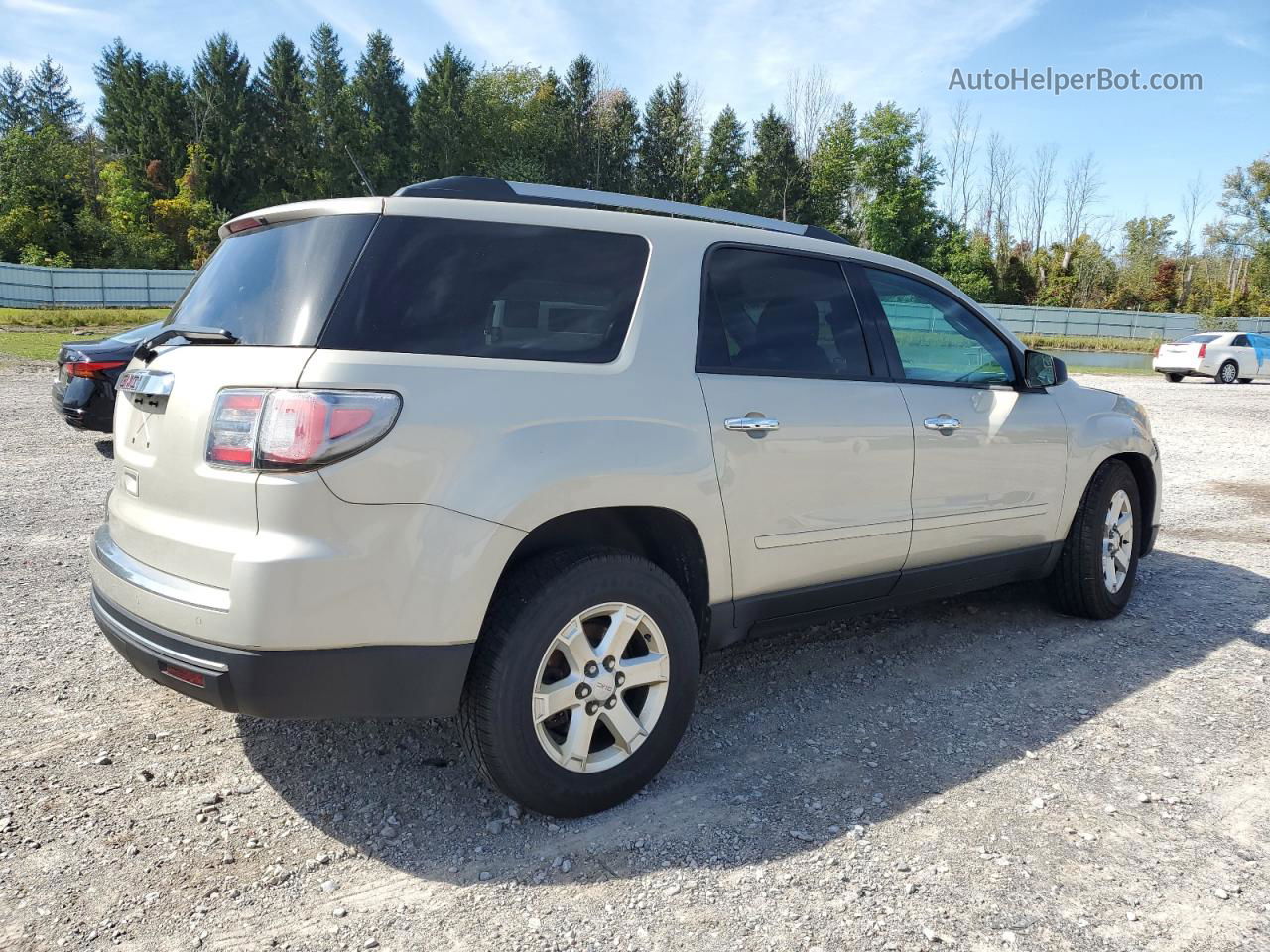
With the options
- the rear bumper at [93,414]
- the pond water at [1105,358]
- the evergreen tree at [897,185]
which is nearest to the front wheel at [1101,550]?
the rear bumper at [93,414]

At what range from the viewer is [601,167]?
71812 millimetres

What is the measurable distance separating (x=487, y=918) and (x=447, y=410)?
4.33 feet

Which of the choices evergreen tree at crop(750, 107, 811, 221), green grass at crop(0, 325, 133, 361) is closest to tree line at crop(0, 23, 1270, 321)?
evergreen tree at crop(750, 107, 811, 221)

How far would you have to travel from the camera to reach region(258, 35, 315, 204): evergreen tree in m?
64.4

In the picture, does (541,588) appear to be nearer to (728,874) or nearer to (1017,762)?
(728,874)

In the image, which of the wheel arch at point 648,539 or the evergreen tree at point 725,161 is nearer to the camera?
the wheel arch at point 648,539

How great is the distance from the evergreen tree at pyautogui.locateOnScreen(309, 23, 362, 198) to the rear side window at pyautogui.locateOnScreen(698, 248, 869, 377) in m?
64.1

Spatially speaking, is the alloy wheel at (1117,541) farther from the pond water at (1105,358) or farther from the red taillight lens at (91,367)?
the pond water at (1105,358)

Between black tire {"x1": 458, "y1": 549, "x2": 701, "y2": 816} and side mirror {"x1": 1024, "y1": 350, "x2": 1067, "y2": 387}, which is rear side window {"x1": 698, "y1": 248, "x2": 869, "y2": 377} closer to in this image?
black tire {"x1": 458, "y1": 549, "x2": 701, "y2": 816}

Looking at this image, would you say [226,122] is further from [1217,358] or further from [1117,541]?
[1117,541]

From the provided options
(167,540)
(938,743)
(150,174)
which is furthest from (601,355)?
(150,174)

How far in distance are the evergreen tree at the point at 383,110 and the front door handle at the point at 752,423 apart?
66.9m

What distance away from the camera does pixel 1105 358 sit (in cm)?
3672

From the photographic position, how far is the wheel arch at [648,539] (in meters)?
2.90
